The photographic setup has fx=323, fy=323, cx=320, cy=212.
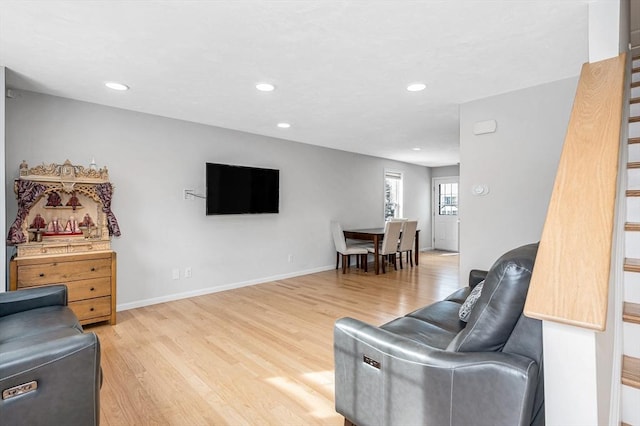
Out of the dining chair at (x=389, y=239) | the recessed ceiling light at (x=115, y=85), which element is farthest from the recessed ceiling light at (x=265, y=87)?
the dining chair at (x=389, y=239)

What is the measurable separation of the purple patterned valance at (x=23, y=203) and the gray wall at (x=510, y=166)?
423 cm

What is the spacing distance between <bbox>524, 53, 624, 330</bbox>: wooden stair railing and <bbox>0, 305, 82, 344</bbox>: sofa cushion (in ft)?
7.42

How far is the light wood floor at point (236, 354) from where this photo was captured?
1924 millimetres

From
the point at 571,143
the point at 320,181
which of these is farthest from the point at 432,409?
the point at 320,181

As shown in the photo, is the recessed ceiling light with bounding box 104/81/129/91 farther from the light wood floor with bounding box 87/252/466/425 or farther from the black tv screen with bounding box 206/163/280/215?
the light wood floor with bounding box 87/252/466/425

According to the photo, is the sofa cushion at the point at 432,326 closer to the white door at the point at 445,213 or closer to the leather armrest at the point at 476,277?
the leather armrest at the point at 476,277

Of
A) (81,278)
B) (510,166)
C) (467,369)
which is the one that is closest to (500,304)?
(467,369)

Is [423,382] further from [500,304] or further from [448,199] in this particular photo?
[448,199]

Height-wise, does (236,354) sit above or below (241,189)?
below

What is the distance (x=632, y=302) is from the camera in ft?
4.89

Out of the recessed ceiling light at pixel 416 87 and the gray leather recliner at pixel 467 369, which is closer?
the gray leather recliner at pixel 467 369

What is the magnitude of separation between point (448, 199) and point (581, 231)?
860cm

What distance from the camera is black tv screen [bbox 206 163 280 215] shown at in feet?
14.6

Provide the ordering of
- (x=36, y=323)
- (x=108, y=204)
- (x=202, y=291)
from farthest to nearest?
(x=202, y=291) < (x=108, y=204) < (x=36, y=323)
